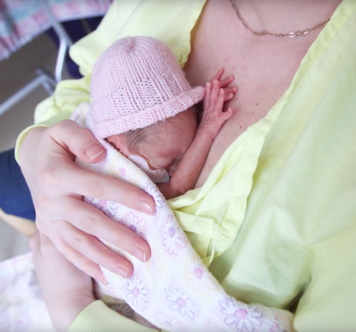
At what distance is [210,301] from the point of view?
431mm

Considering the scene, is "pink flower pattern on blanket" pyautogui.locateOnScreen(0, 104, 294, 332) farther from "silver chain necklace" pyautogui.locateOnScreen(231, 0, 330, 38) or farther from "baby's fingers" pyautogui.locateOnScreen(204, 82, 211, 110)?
"silver chain necklace" pyautogui.locateOnScreen(231, 0, 330, 38)

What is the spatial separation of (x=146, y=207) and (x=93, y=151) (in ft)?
0.50

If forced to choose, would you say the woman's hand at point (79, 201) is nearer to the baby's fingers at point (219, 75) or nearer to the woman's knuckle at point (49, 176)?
the woman's knuckle at point (49, 176)

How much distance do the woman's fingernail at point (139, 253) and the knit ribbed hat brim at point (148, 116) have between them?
0.70ft

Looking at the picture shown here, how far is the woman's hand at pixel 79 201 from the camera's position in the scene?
0.51m

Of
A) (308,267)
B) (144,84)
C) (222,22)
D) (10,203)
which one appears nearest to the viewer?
(308,267)

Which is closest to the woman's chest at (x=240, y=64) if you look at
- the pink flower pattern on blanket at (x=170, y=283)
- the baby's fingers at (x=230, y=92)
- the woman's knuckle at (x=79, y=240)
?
the baby's fingers at (x=230, y=92)

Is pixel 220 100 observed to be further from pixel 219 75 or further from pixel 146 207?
pixel 146 207

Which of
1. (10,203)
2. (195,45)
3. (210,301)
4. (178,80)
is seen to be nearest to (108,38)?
(195,45)

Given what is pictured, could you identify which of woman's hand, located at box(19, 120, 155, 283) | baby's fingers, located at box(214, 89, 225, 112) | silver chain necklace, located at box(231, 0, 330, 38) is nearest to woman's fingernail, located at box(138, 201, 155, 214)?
woman's hand, located at box(19, 120, 155, 283)

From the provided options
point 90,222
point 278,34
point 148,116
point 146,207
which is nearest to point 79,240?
point 90,222

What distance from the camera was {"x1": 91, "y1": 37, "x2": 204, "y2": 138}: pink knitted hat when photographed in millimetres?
536

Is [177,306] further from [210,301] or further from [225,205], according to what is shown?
[225,205]

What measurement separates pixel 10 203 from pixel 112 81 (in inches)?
18.3
